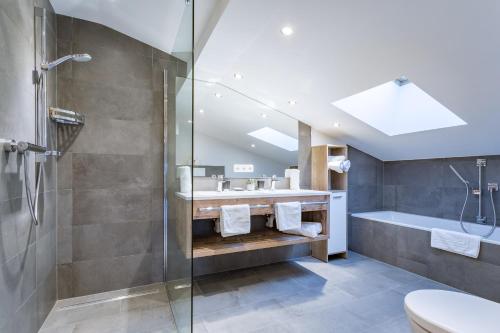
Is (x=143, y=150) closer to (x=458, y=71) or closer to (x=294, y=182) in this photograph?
(x=294, y=182)

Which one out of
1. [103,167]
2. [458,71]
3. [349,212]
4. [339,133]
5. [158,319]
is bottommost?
[158,319]

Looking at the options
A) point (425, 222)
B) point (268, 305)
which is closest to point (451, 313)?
point (268, 305)

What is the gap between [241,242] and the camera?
2.42m

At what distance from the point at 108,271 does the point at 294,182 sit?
2.19 metres

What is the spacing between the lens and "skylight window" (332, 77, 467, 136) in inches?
101

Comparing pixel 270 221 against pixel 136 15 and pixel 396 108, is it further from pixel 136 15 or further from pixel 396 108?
pixel 136 15

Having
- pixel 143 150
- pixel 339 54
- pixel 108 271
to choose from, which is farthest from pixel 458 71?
pixel 108 271

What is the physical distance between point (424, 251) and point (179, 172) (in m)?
2.66

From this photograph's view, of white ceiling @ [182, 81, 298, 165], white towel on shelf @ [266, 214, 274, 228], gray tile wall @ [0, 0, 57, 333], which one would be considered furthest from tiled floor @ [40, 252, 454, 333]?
white ceiling @ [182, 81, 298, 165]

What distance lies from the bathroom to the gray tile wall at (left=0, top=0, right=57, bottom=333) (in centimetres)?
1

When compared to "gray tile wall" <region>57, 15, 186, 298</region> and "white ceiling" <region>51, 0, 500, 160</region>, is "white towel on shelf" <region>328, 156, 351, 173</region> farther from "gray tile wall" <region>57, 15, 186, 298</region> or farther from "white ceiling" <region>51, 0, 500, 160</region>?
"gray tile wall" <region>57, 15, 186, 298</region>

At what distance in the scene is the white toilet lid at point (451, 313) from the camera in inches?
44.9

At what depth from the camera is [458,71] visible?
5.82 ft

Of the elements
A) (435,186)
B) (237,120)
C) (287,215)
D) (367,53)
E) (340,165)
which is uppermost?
(367,53)
